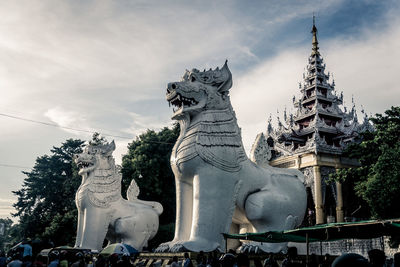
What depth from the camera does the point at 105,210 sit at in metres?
12.9

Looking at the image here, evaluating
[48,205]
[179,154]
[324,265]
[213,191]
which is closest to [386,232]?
[324,265]

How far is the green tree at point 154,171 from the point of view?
22.2 m

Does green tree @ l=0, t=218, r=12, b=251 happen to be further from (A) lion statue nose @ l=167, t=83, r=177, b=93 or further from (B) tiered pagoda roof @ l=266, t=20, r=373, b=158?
(A) lion statue nose @ l=167, t=83, r=177, b=93

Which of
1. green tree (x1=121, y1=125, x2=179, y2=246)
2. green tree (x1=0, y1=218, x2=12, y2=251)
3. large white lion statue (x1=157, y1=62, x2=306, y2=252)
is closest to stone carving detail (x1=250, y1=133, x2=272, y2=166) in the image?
large white lion statue (x1=157, y1=62, x2=306, y2=252)

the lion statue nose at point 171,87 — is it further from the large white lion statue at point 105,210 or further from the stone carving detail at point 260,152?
the large white lion statue at point 105,210

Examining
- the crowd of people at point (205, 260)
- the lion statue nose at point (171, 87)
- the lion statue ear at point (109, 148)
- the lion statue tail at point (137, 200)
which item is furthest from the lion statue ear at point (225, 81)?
the lion statue tail at point (137, 200)

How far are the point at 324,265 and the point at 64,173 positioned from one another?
70.8ft

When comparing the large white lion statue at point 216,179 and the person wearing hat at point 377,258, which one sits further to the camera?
the large white lion statue at point 216,179

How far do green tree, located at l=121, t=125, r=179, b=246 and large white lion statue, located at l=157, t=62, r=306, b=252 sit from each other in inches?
515

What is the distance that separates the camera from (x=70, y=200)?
76.2 feet

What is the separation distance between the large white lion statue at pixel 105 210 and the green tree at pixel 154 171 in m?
7.97

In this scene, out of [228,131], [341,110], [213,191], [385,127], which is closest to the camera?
[213,191]

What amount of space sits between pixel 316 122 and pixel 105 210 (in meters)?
16.4

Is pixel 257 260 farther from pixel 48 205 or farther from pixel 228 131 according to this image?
pixel 48 205
